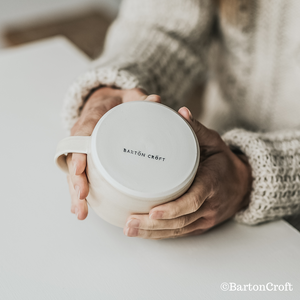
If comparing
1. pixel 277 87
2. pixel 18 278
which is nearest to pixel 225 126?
pixel 277 87

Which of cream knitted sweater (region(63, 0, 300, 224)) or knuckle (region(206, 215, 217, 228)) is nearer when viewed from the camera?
knuckle (region(206, 215, 217, 228))

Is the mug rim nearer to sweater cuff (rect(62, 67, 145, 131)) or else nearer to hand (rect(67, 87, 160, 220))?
hand (rect(67, 87, 160, 220))

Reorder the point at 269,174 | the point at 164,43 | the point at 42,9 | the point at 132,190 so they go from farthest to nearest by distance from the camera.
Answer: the point at 42,9, the point at 164,43, the point at 269,174, the point at 132,190

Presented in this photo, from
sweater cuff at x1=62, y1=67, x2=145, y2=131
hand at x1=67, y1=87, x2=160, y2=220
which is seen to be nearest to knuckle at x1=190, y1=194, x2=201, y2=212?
hand at x1=67, y1=87, x2=160, y2=220

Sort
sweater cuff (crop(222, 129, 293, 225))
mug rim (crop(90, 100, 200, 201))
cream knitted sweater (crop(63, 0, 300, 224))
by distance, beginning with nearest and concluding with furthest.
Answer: mug rim (crop(90, 100, 200, 201)), sweater cuff (crop(222, 129, 293, 225)), cream knitted sweater (crop(63, 0, 300, 224))

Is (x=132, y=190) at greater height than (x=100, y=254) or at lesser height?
greater

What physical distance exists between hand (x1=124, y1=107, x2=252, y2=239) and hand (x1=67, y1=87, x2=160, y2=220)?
0.06 meters

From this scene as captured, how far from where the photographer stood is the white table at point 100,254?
344 mm

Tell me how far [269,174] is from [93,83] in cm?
29

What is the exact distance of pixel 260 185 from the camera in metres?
0.41

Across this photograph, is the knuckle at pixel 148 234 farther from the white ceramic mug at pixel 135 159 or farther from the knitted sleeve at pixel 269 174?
the knitted sleeve at pixel 269 174

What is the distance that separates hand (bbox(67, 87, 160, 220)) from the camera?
33cm

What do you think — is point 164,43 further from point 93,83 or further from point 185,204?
point 185,204

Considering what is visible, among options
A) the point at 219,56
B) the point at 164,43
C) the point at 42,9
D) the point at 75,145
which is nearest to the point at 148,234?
the point at 75,145
